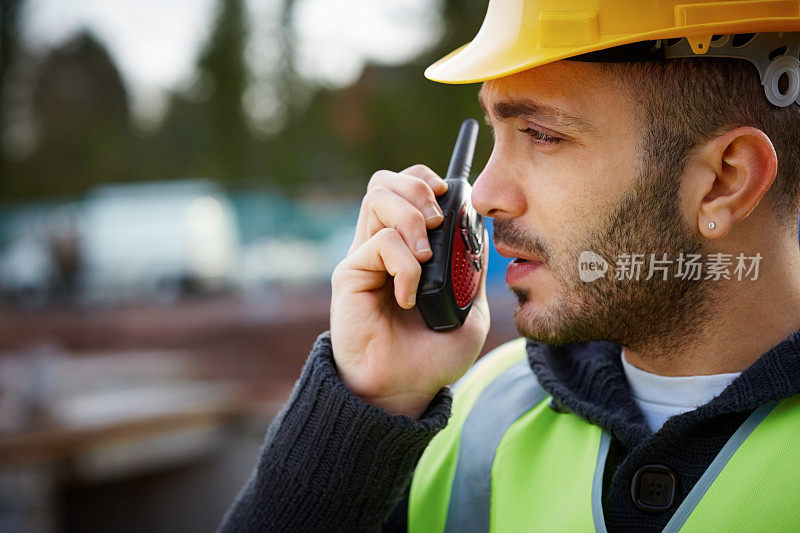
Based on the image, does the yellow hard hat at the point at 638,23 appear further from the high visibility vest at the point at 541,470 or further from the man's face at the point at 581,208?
the high visibility vest at the point at 541,470

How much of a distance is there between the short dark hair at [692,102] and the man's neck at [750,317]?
27 centimetres

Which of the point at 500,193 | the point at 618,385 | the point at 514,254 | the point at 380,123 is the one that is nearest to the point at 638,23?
the point at 500,193

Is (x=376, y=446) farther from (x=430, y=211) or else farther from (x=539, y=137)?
(x=539, y=137)

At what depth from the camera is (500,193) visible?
6.41ft

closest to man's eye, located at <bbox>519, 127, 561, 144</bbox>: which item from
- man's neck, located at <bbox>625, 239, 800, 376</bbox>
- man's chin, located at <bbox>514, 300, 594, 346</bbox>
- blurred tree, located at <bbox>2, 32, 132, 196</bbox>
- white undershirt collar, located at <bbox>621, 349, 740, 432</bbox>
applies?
man's chin, located at <bbox>514, 300, 594, 346</bbox>

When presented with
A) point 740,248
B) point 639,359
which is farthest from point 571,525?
point 740,248

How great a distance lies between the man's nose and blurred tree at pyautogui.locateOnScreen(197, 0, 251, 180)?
31.7 meters

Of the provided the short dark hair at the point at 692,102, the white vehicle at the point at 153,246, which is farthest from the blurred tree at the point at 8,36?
the short dark hair at the point at 692,102

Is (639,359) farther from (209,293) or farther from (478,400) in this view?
(209,293)

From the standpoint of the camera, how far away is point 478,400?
2.24 meters

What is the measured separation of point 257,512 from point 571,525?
0.76m

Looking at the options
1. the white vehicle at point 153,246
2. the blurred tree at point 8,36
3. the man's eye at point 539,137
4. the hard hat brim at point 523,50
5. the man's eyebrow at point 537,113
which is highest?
the blurred tree at point 8,36

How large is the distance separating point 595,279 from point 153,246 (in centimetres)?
1935

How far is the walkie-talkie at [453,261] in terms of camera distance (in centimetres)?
197
